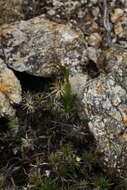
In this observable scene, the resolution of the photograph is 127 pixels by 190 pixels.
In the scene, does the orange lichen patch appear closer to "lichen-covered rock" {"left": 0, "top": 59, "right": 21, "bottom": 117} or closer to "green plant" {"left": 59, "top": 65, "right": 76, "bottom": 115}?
"lichen-covered rock" {"left": 0, "top": 59, "right": 21, "bottom": 117}

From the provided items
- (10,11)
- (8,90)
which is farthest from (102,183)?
(10,11)

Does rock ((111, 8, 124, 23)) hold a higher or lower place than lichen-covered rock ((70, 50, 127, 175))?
higher

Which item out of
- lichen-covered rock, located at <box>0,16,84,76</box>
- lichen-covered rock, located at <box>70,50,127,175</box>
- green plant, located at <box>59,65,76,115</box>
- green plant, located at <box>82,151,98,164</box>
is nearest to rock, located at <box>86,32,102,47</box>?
lichen-covered rock, located at <box>0,16,84,76</box>

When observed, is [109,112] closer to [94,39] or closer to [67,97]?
[67,97]

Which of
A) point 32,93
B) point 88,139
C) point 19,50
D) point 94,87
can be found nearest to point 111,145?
point 88,139

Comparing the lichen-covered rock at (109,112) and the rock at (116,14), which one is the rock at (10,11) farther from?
the lichen-covered rock at (109,112)

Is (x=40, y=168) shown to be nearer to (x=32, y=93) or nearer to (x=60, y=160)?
(x=60, y=160)
